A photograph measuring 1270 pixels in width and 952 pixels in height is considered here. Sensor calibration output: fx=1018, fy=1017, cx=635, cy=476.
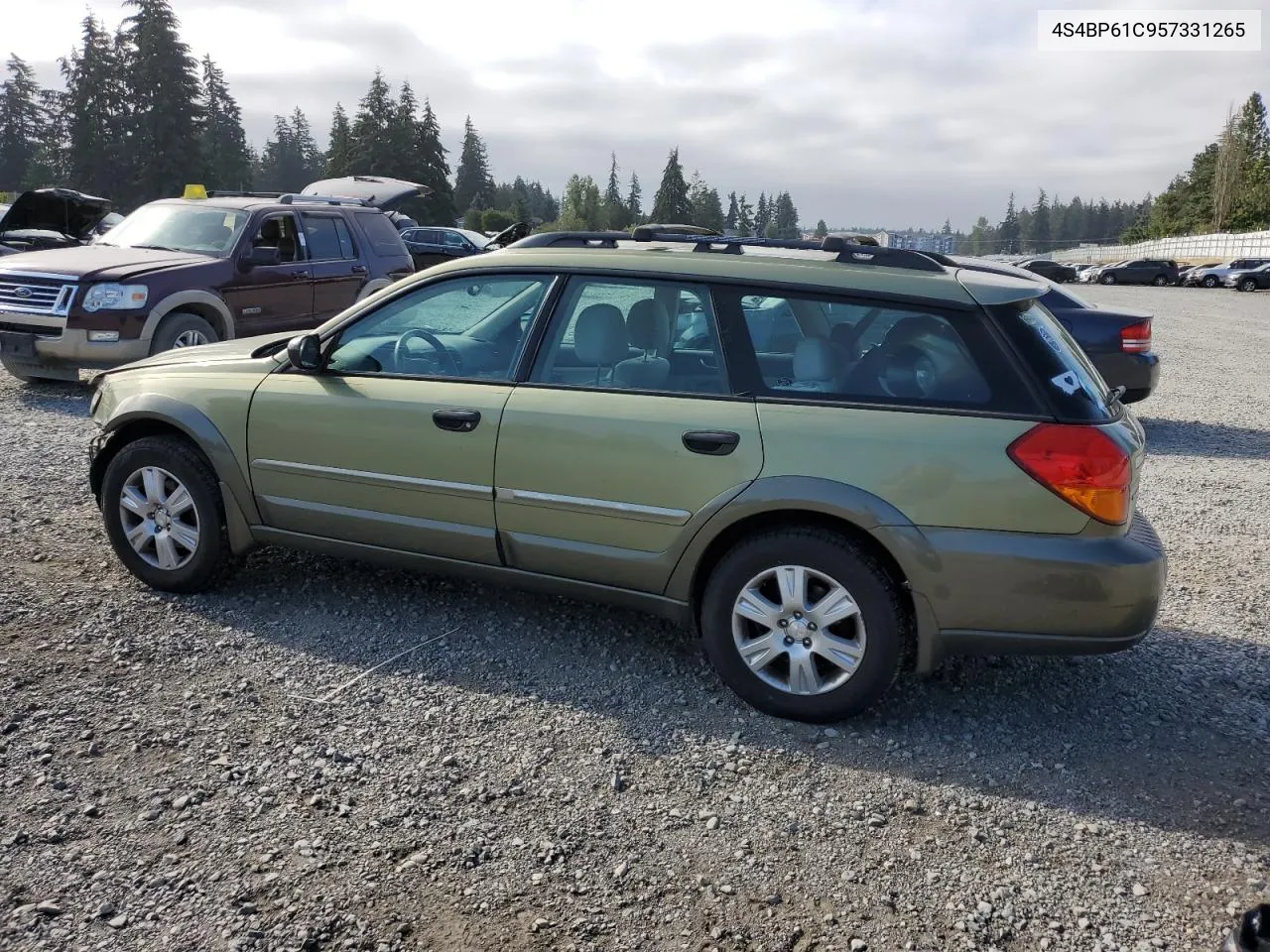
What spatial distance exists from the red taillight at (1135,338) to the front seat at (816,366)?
6767 mm

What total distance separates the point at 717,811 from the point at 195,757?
1725 millimetres

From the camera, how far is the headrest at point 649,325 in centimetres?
398

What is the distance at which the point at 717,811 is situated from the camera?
3211 millimetres

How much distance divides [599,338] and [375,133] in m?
82.1

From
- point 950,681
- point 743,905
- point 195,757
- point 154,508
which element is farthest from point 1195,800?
point 154,508

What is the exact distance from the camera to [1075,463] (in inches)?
133

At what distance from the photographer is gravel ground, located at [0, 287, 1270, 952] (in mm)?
2715

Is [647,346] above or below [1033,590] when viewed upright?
above

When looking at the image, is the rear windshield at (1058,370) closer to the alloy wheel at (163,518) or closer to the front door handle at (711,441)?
the front door handle at (711,441)

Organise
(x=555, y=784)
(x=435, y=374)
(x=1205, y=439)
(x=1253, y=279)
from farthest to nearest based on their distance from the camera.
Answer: (x=1253, y=279) → (x=1205, y=439) → (x=435, y=374) → (x=555, y=784)

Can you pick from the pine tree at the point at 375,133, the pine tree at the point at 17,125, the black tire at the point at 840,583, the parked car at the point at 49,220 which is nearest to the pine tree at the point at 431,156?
the pine tree at the point at 375,133

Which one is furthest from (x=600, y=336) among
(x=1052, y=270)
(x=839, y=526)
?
(x=1052, y=270)

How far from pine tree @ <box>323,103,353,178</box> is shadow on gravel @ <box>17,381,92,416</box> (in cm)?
7304

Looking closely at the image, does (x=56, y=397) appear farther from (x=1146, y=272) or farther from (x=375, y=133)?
(x=375, y=133)
